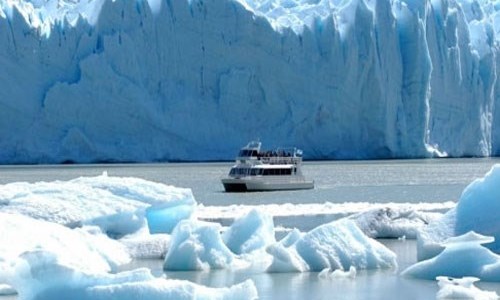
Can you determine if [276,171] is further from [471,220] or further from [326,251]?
[326,251]

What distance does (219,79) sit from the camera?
112ft

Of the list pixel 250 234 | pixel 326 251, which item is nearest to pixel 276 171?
pixel 250 234

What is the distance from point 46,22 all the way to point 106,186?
2334cm

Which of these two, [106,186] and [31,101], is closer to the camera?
[106,186]

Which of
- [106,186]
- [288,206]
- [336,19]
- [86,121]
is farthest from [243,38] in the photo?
[106,186]

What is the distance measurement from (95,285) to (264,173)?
19370mm

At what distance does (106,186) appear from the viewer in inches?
458

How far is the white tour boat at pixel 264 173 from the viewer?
25562mm

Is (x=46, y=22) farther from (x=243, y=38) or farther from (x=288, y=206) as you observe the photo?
(x=288, y=206)

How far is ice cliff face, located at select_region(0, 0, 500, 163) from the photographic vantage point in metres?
32.8

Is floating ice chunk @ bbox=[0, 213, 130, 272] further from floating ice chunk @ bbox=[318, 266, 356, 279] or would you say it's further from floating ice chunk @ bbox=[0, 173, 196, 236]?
floating ice chunk @ bbox=[318, 266, 356, 279]

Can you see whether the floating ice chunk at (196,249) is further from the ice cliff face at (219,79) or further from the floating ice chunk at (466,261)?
the ice cliff face at (219,79)

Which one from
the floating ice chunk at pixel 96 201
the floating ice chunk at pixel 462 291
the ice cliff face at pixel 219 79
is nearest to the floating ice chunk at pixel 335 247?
the floating ice chunk at pixel 462 291

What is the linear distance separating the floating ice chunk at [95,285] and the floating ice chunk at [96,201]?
3.87 metres
